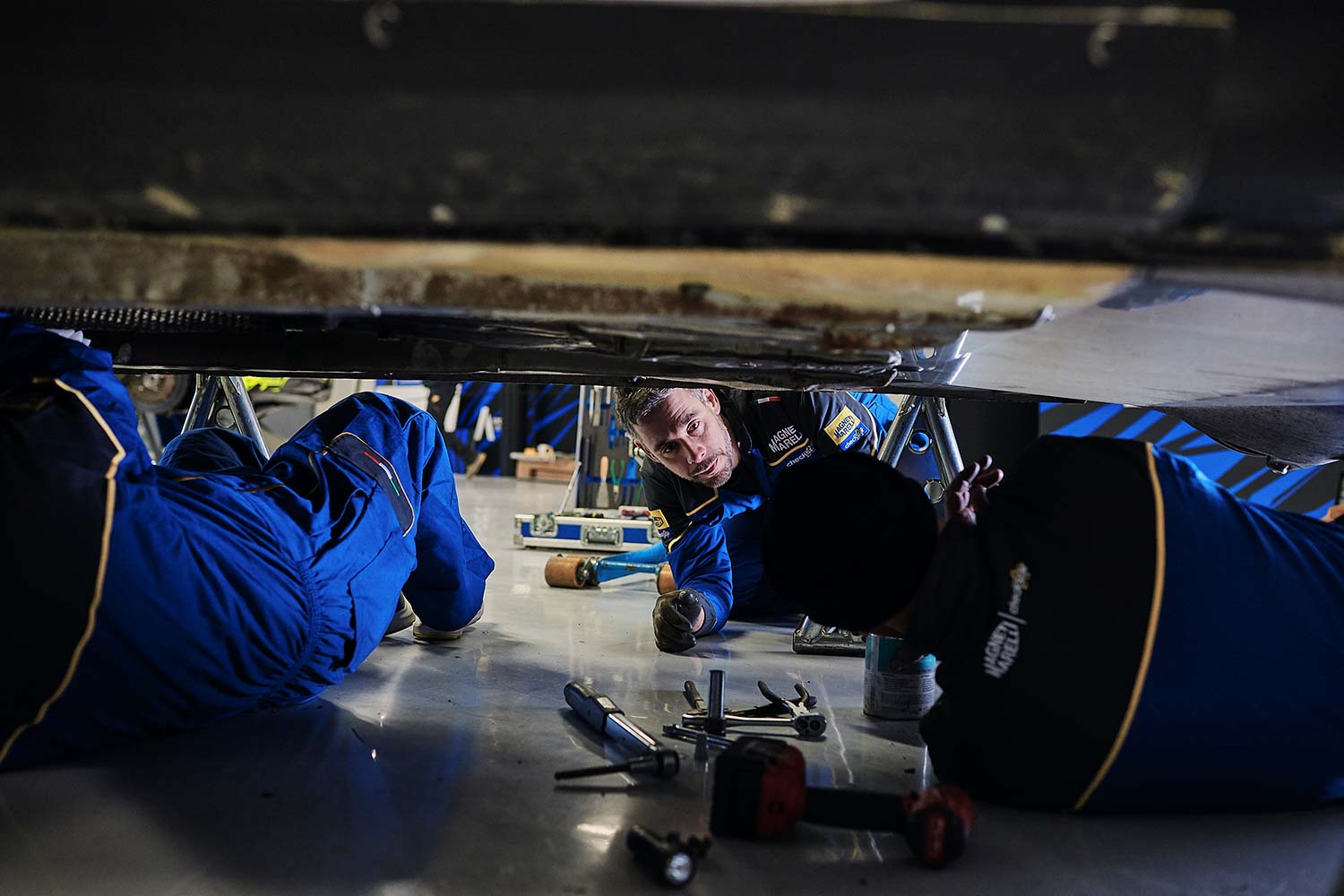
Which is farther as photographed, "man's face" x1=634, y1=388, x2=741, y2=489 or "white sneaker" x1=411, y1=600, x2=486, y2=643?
"man's face" x1=634, y1=388, x2=741, y2=489

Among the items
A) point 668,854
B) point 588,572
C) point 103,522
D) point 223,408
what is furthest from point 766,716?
point 223,408

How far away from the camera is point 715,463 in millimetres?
2432

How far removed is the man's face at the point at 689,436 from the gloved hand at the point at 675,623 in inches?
14.3

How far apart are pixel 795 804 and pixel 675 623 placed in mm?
1087

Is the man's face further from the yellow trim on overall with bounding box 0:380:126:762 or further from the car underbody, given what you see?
the car underbody

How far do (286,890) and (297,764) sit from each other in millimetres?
385

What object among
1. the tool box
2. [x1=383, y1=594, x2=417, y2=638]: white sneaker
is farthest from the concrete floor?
the tool box

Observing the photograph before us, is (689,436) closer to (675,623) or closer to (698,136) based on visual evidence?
(675,623)

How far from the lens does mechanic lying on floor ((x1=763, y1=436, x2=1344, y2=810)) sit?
106 centimetres

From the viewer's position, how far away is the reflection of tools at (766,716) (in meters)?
1.50

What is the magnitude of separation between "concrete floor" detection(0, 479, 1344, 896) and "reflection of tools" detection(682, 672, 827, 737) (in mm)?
39

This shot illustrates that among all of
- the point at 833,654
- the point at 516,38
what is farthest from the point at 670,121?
the point at 833,654

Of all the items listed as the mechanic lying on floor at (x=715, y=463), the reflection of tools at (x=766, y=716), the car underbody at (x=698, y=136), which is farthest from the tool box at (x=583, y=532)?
the car underbody at (x=698, y=136)

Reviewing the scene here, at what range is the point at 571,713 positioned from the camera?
158 centimetres
